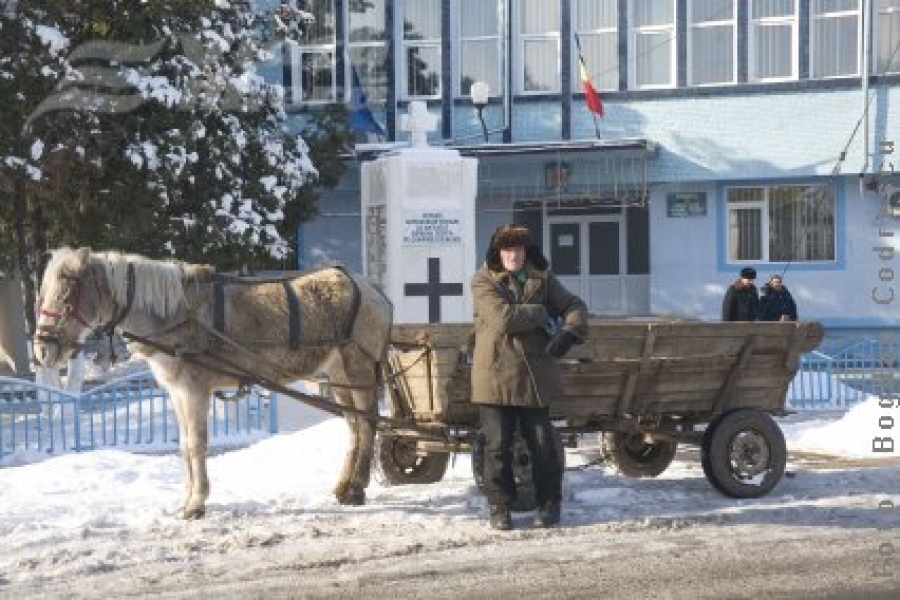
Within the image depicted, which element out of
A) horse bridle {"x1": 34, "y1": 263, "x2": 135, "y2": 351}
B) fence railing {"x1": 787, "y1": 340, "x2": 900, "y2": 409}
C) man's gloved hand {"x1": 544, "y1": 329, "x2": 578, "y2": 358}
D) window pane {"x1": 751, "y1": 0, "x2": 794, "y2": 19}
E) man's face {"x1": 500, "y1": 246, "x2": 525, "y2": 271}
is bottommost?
fence railing {"x1": 787, "y1": 340, "x2": 900, "y2": 409}

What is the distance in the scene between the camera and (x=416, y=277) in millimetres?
15078

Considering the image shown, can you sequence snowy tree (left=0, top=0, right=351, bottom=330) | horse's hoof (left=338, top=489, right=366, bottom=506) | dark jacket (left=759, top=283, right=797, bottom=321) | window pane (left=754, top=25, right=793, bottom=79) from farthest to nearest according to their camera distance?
window pane (left=754, top=25, right=793, bottom=79) → dark jacket (left=759, top=283, right=797, bottom=321) → snowy tree (left=0, top=0, right=351, bottom=330) → horse's hoof (left=338, top=489, right=366, bottom=506)

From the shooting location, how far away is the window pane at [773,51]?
79.0ft

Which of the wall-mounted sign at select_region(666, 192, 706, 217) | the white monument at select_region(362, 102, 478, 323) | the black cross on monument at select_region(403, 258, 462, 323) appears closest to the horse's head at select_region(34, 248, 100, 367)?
the white monument at select_region(362, 102, 478, 323)

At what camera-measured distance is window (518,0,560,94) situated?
2520 centimetres

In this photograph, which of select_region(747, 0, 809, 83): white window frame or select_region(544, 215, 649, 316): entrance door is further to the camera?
select_region(544, 215, 649, 316): entrance door

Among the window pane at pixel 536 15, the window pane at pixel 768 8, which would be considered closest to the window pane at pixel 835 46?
the window pane at pixel 768 8

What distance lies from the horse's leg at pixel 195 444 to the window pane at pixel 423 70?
1791 centimetres

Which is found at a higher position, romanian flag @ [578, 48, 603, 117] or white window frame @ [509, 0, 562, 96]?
white window frame @ [509, 0, 562, 96]

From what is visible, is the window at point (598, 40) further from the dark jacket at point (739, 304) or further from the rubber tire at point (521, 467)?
the rubber tire at point (521, 467)

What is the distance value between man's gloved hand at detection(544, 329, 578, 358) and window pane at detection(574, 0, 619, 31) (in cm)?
1812

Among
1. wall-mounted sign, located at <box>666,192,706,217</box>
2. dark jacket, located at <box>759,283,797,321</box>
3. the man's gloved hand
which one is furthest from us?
wall-mounted sign, located at <box>666,192,706,217</box>

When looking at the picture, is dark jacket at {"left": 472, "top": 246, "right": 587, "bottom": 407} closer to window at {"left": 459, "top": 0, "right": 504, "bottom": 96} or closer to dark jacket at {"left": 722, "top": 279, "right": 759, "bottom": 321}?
dark jacket at {"left": 722, "top": 279, "right": 759, "bottom": 321}

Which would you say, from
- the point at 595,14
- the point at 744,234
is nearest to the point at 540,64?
the point at 595,14
